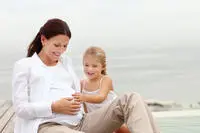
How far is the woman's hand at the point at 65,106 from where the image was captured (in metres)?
2.69

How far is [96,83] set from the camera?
11.3 feet

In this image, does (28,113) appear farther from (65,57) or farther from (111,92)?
(111,92)

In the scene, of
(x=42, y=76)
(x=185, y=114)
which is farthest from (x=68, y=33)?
(x=185, y=114)

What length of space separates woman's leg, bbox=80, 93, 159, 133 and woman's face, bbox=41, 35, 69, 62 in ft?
1.28

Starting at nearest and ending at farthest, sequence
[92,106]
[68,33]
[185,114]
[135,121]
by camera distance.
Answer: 1. [135,121]
2. [68,33]
3. [92,106]
4. [185,114]

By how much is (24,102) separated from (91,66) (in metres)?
0.81

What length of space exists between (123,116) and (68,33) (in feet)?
1.75

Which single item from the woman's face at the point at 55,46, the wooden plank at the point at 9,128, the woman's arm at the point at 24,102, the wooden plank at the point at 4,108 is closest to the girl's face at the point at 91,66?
the woman's face at the point at 55,46

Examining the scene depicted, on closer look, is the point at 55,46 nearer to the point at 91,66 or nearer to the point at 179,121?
the point at 91,66

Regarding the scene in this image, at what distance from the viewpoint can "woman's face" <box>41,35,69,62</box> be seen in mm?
2742

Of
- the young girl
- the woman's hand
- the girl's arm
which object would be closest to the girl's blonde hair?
the young girl

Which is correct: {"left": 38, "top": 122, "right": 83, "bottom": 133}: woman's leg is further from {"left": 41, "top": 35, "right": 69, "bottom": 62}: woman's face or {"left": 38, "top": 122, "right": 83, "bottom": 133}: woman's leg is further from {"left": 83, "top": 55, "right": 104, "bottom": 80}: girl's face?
{"left": 83, "top": 55, "right": 104, "bottom": 80}: girl's face

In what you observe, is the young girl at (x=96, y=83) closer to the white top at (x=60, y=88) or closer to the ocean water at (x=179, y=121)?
the white top at (x=60, y=88)

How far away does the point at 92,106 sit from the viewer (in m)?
3.36
